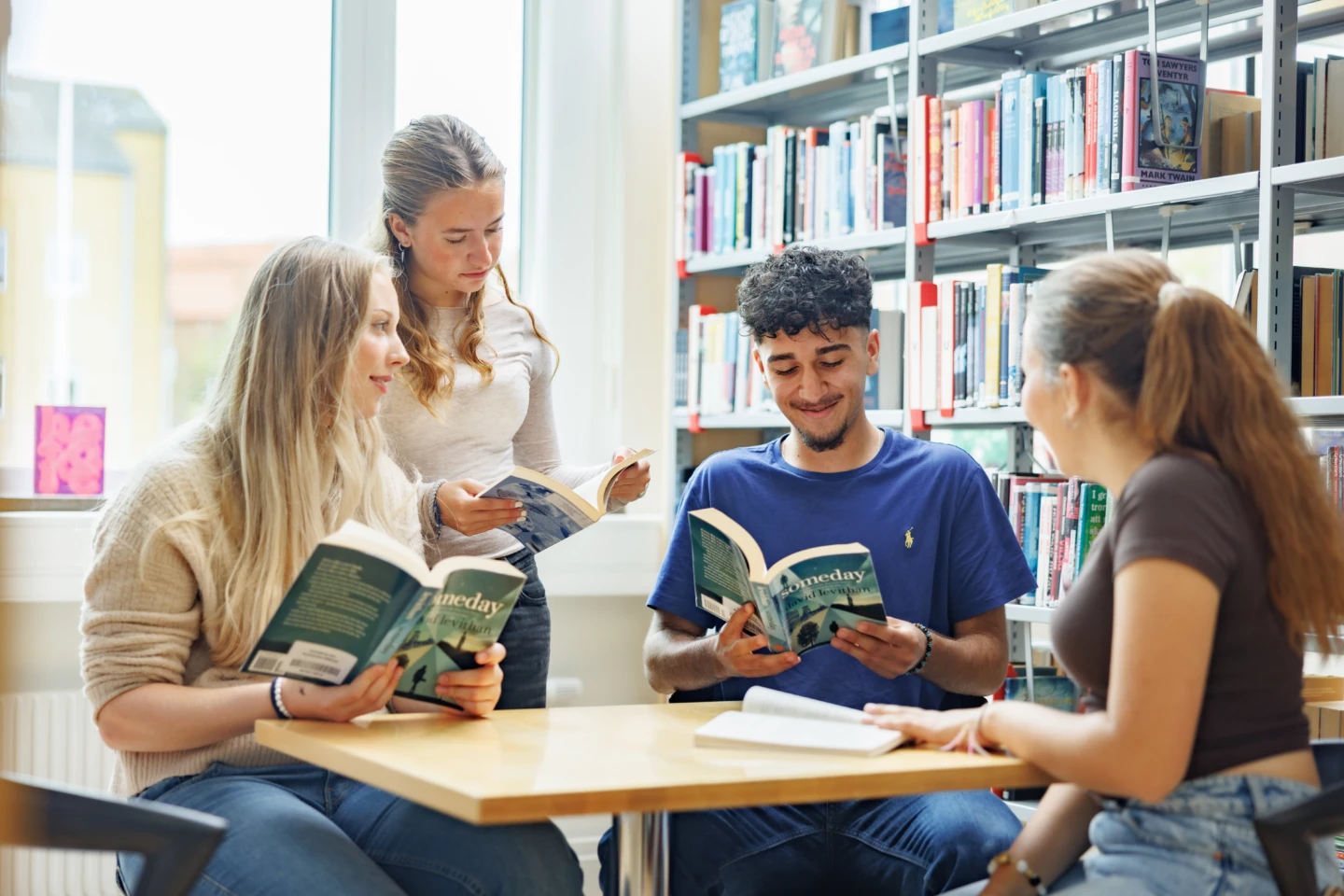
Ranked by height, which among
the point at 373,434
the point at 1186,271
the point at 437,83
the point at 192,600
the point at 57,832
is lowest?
the point at 57,832

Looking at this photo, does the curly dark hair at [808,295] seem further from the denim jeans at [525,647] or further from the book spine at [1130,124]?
the book spine at [1130,124]

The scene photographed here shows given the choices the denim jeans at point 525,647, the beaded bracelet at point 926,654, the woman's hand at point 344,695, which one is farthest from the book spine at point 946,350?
the woman's hand at point 344,695

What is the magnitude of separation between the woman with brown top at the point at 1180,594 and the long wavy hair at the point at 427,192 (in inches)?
45.8

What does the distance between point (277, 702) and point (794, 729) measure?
61 cm

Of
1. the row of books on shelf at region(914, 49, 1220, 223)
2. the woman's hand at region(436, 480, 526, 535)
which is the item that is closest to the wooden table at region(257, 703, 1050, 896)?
the woman's hand at region(436, 480, 526, 535)

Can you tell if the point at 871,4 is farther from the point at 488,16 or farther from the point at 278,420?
the point at 278,420

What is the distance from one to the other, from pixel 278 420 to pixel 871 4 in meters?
2.25

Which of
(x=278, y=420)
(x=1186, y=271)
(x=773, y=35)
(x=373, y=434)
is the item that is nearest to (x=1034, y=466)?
(x=1186, y=271)

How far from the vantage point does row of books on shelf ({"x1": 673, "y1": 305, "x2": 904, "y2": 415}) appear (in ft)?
11.3

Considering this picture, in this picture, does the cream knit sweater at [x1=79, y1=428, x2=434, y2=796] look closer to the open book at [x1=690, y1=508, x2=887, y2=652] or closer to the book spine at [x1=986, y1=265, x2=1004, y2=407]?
the open book at [x1=690, y1=508, x2=887, y2=652]

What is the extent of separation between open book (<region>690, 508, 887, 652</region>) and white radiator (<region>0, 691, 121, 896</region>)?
180cm

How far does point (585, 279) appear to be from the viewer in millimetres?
3695

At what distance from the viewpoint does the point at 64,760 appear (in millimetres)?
2871

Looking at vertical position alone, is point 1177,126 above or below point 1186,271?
above
